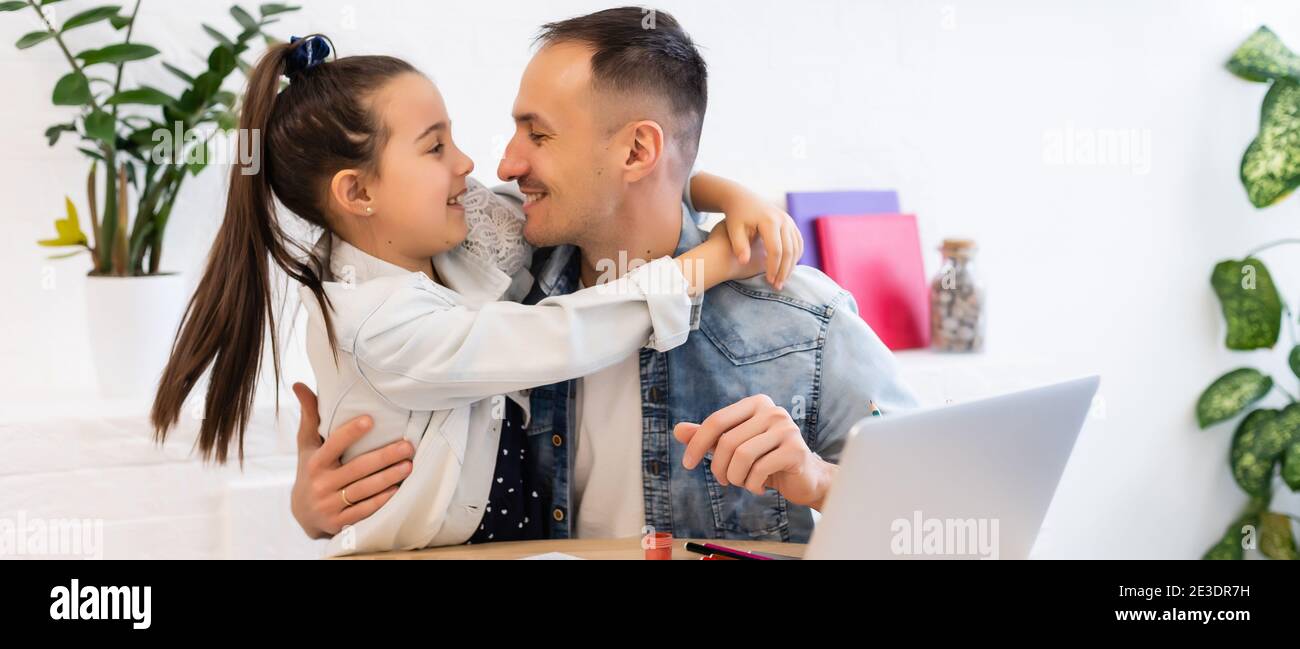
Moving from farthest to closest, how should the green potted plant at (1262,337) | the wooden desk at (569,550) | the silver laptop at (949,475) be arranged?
the green potted plant at (1262,337) < the wooden desk at (569,550) < the silver laptop at (949,475)

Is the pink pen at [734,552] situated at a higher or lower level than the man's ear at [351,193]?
lower

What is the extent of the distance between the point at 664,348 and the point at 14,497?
55.9 inches

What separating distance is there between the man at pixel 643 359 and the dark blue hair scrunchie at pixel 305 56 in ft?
0.90

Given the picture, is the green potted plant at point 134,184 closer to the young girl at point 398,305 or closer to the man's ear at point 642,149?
the young girl at point 398,305

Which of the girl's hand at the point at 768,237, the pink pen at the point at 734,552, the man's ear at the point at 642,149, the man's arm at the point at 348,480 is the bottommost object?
the pink pen at the point at 734,552

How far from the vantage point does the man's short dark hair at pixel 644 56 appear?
59.8 inches

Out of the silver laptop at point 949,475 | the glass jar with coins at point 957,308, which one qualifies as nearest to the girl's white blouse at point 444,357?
the silver laptop at point 949,475

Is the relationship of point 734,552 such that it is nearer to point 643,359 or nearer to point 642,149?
point 643,359

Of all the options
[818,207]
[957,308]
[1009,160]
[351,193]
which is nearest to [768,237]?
[351,193]

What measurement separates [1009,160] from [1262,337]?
0.88m

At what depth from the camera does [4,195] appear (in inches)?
86.8

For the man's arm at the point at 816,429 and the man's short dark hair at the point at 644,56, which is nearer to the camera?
the man's arm at the point at 816,429

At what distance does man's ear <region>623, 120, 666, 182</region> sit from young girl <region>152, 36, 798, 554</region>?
0.15 m
